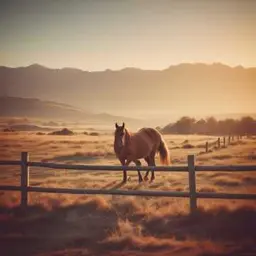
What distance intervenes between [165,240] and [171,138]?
18.5m

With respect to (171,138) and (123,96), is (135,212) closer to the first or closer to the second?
(123,96)

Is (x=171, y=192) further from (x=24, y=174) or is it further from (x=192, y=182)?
(x=24, y=174)

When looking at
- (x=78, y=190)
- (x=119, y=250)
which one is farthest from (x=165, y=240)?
(x=78, y=190)

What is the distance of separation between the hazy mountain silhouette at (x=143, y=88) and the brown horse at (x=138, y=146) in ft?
10.5

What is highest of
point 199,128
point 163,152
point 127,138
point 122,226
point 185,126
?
point 185,126

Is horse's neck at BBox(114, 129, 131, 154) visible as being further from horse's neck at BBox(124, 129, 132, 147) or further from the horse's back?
the horse's back

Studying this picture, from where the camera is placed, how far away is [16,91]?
15.6 meters

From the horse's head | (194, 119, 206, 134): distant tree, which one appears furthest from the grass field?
(194, 119, 206, 134): distant tree

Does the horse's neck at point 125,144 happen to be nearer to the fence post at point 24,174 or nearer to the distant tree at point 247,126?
the fence post at point 24,174

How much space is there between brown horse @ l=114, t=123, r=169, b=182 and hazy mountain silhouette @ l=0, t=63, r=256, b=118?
320cm

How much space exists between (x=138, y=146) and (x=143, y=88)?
7.12 meters

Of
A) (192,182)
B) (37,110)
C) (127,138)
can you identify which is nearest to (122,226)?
(192,182)

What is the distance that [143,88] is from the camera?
17344 mm

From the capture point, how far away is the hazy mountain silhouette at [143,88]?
44.7 feet
